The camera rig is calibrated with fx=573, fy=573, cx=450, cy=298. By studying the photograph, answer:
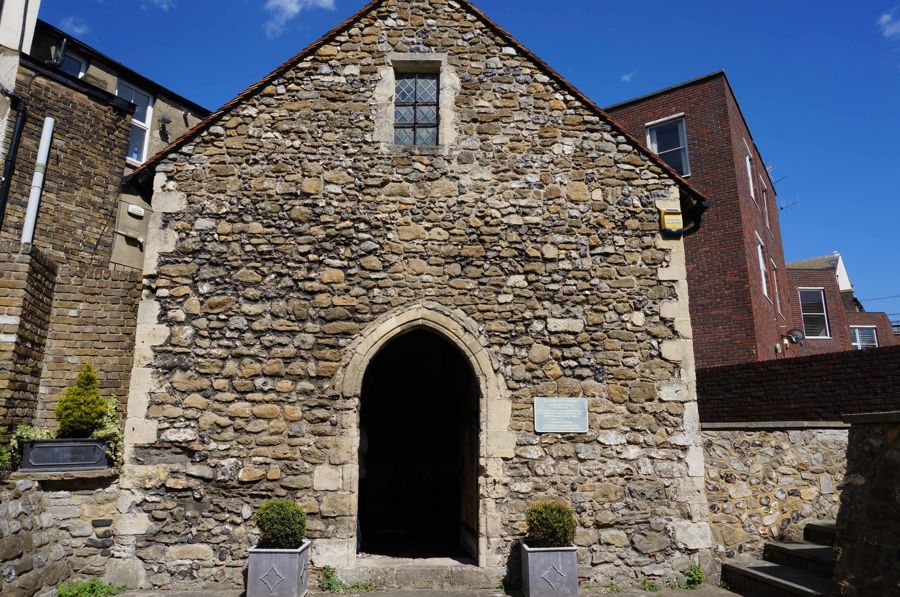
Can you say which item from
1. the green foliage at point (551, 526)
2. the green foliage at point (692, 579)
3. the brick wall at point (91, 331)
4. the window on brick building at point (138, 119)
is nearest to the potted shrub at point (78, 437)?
the brick wall at point (91, 331)

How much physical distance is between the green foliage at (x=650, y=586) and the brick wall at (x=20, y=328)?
781cm

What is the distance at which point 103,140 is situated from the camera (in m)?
12.9

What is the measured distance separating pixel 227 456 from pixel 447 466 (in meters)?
5.99

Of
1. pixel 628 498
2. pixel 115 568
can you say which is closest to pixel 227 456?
pixel 115 568

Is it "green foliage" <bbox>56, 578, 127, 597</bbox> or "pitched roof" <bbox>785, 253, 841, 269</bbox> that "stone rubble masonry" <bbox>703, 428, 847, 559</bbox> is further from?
"pitched roof" <bbox>785, 253, 841, 269</bbox>

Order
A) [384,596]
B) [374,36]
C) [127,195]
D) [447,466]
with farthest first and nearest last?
[127,195] < [447,466] < [374,36] < [384,596]

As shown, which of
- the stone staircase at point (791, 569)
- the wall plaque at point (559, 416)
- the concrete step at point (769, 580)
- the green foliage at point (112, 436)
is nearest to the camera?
the concrete step at point (769, 580)

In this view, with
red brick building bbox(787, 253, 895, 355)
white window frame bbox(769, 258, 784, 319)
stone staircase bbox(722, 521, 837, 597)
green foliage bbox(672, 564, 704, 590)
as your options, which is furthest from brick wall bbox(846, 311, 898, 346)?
green foliage bbox(672, 564, 704, 590)

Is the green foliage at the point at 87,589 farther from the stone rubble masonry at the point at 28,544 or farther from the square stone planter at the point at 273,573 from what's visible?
the square stone planter at the point at 273,573

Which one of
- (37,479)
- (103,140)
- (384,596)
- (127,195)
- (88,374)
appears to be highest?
(103,140)

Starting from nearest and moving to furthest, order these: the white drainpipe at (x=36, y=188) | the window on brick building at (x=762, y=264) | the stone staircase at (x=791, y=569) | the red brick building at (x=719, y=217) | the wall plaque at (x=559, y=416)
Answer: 1. the stone staircase at (x=791, y=569)
2. the wall plaque at (x=559, y=416)
3. the white drainpipe at (x=36, y=188)
4. the red brick building at (x=719, y=217)
5. the window on brick building at (x=762, y=264)

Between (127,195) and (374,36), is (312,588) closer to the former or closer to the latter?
(374,36)

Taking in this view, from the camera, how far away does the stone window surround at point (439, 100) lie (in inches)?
321

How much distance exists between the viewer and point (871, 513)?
5.04m
